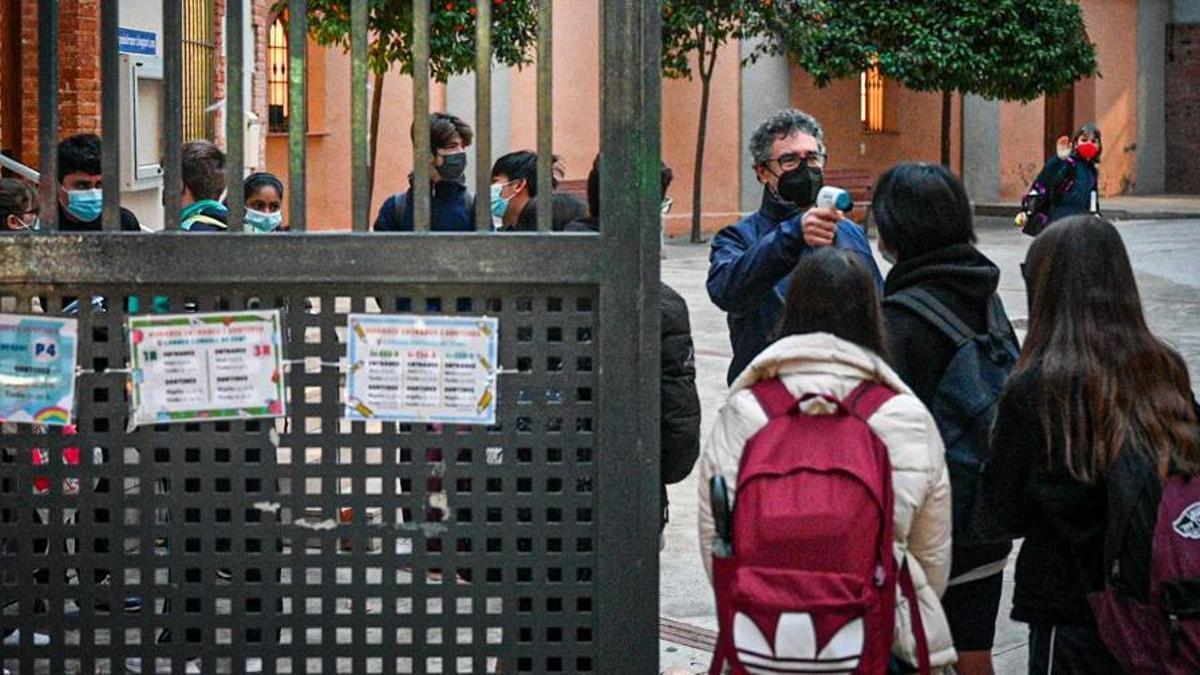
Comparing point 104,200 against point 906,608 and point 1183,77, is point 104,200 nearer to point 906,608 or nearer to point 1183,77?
point 906,608

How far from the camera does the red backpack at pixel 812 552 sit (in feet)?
11.9

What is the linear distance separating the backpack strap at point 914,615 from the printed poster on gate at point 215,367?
1341mm

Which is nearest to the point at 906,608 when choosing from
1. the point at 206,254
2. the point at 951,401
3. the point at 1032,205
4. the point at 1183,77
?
the point at 951,401

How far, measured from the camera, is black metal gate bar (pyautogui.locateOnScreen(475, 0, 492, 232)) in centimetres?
372

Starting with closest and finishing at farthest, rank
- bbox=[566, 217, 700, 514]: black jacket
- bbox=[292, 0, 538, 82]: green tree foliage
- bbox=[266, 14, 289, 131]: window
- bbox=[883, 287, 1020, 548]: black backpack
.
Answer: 1. bbox=[883, 287, 1020, 548]: black backpack
2. bbox=[566, 217, 700, 514]: black jacket
3. bbox=[292, 0, 538, 82]: green tree foliage
4. bbox=[266, 14, 289, 131]: window

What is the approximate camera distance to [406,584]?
3.73 metres

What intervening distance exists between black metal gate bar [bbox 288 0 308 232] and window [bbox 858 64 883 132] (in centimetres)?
2982

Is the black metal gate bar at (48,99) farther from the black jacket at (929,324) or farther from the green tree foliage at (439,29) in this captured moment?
the green tree foliage at (439,29)

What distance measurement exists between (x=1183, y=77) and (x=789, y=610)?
3638cm

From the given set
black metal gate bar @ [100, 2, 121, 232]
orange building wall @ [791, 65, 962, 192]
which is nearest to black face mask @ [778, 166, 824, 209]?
black metal gate bar @ [100, 2, 121, 232]

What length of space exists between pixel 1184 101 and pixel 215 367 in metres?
36.5

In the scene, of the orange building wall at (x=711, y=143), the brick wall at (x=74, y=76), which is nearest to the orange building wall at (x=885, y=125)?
the orange building wall at (x=711, y=143)

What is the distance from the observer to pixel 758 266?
5633 millimetres

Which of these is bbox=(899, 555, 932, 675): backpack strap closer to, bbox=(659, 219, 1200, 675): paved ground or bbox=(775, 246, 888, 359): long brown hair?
bbox=(775, 246, 888, 359): long brown hair
